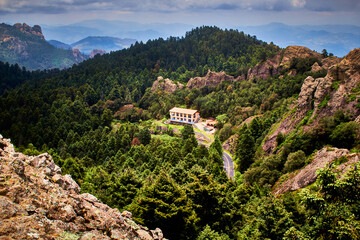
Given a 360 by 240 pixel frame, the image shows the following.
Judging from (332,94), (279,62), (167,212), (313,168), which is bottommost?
(167,212)

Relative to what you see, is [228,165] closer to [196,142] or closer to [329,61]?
[196,142]

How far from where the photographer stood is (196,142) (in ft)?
183

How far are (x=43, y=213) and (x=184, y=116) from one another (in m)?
80.9

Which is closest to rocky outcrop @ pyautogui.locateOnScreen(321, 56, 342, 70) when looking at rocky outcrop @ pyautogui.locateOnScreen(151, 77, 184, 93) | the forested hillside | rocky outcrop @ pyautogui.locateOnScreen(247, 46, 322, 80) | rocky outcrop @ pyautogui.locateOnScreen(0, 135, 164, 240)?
the forested hillside

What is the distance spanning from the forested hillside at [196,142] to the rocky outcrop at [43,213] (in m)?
7.78

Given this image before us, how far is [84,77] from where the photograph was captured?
13288 cm

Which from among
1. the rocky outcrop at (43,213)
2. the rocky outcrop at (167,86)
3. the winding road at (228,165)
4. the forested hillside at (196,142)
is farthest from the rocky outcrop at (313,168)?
the rocky outcrop at (167,86)

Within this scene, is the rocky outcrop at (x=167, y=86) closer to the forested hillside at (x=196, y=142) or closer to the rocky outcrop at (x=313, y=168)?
the forested hillside at (x=196, y=142)

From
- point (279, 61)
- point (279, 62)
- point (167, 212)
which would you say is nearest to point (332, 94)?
point (167, 212)

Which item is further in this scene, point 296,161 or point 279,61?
point 279,61

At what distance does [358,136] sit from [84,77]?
428 ft

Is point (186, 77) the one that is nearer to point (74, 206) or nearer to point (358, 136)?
point (358, 136)

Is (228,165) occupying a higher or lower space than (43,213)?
lower

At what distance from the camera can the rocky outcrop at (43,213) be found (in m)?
6.94
